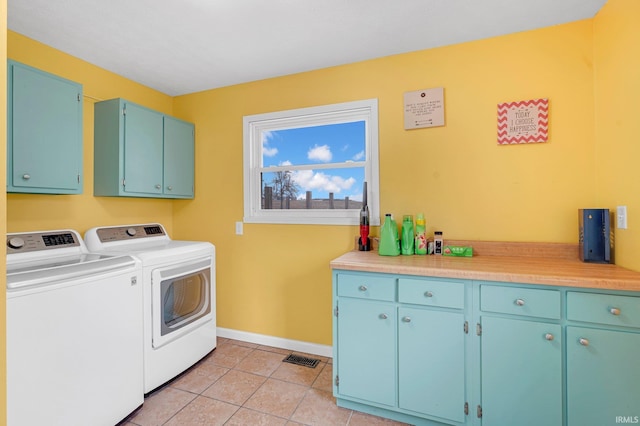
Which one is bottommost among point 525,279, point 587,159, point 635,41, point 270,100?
point 525,279

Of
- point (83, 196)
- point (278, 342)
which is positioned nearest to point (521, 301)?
point (278, 342)

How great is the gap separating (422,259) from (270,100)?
1.93 metres

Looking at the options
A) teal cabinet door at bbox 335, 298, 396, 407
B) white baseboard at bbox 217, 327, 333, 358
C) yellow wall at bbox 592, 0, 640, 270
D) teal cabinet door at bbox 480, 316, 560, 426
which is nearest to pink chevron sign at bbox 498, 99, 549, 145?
yellow wall at bbox 592, 0, 640, 270

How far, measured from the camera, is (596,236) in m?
1.67

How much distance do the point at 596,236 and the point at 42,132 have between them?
11.2 feet

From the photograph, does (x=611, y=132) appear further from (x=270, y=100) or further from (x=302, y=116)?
(x=270, y=100)

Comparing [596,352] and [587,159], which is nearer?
[596,352]

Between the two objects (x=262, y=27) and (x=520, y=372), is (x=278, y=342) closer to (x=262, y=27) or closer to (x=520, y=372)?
(x=520, y=372)

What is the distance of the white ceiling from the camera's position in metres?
1.70

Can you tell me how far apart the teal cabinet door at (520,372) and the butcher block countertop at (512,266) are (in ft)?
0.79

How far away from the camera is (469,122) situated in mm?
2082

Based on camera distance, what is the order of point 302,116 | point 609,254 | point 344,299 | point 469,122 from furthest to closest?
point 302,116 → point 469,122 → point 344,299 → point 609,254

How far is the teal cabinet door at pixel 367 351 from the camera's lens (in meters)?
1.70

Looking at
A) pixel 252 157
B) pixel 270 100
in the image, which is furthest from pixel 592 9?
pixel 252 157
